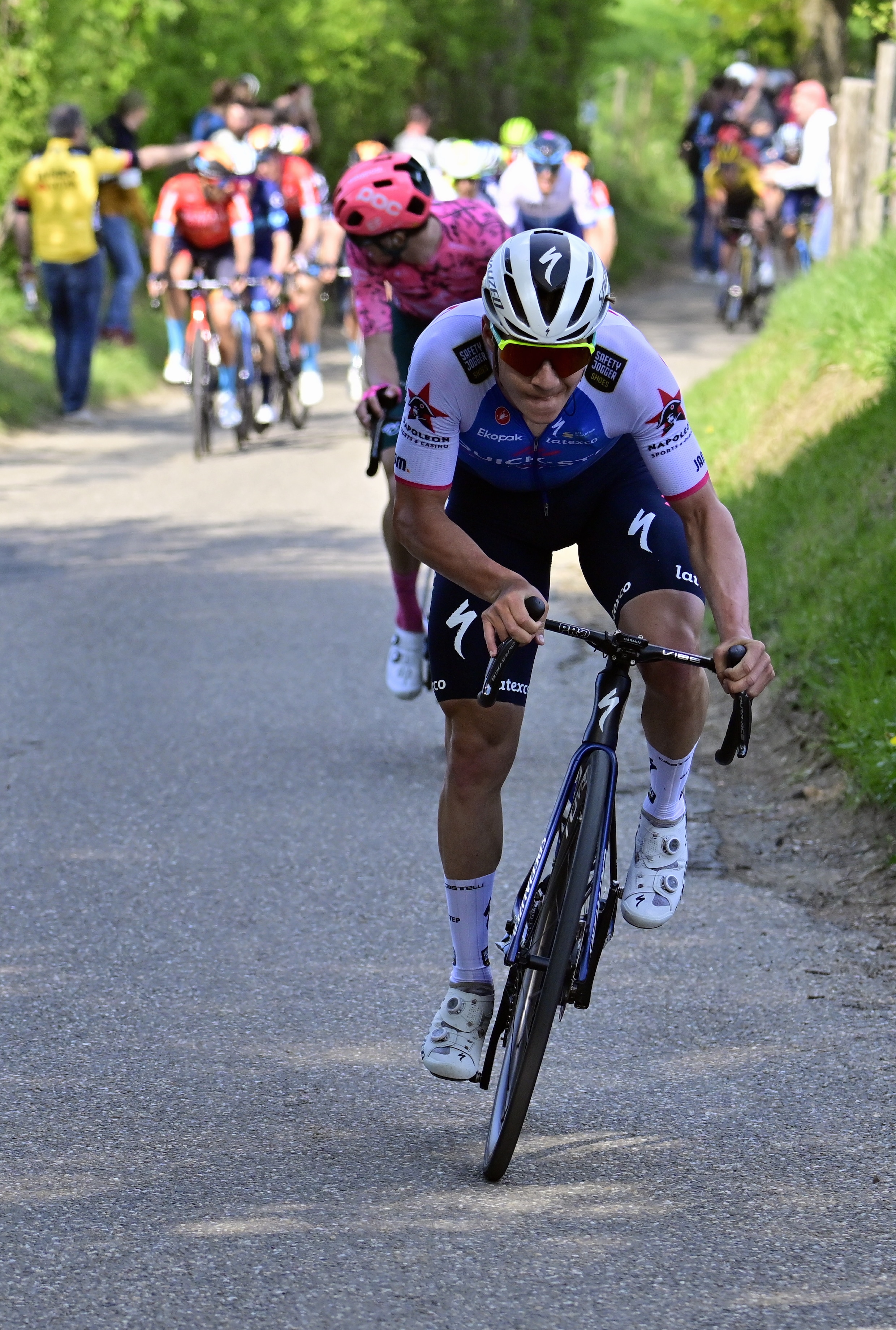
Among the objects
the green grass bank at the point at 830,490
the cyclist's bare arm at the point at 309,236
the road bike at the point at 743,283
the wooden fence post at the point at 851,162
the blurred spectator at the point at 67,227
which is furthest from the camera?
the road bike at the point at 743,283

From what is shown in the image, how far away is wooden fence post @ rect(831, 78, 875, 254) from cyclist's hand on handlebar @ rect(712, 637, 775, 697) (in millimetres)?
12057

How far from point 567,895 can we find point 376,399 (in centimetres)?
337

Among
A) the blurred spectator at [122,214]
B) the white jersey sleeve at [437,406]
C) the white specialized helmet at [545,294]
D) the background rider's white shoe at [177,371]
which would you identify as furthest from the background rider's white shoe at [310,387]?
the white specialized helmet at [545,294]

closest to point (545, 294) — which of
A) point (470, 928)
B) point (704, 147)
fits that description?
point (470, 928)

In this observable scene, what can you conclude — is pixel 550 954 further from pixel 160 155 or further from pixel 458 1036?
pixel 160 155

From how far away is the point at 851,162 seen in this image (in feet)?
Answer: 51.3

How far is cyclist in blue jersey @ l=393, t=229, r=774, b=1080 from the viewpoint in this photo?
13.5 feet

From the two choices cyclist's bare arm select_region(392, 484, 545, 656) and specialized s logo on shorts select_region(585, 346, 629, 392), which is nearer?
cyclist's bare arm select_region(392, 484, 545, 656)

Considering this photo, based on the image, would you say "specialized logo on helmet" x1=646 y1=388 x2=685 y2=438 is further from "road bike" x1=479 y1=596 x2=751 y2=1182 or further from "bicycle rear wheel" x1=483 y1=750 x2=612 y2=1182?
"bicycle rear wheel" x1=483 y1=750 x2=612 y2=1182

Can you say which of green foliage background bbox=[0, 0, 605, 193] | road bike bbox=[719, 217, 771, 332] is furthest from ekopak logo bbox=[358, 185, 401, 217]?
road bike bbox=[719, 217, 771, 332]

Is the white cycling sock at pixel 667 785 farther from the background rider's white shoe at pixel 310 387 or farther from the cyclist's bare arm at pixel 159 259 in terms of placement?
the background rider's white shoe at pixel 310 387

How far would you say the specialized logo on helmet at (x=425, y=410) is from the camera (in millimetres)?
4352

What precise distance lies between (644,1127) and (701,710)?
101 centimetres

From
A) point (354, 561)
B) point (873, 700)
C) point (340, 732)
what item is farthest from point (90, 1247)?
point (354, 561)
